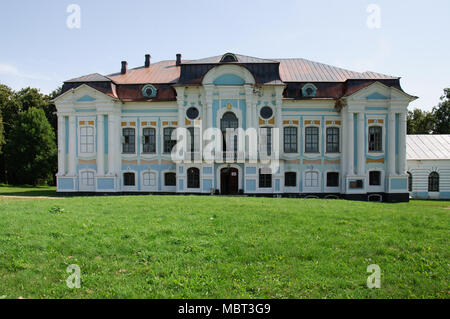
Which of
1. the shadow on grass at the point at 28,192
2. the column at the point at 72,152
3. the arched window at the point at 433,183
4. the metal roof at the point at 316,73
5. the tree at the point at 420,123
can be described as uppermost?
the metal roof at the point at 316,73

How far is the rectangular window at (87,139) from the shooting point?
2469cm

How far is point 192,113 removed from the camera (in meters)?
24.3

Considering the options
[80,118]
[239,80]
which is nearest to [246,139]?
[239,80]

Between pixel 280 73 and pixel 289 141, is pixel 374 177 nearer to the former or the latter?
pixel 289 141

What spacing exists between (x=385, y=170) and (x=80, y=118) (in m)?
26.2

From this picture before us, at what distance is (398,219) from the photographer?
10.0m

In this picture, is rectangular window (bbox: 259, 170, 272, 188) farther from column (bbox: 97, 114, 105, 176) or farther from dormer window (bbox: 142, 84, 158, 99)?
column (bbox: 97, 114, 105, 176)

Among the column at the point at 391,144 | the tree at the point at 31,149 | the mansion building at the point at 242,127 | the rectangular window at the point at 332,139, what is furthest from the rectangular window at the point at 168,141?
the tree at the point at 31,149

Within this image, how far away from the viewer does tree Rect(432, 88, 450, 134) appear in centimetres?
4453

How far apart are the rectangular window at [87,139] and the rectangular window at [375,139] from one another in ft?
77.6

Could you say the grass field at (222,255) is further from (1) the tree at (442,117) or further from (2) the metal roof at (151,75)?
(1) the tree at (442,117)

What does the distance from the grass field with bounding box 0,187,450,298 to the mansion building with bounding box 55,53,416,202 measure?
1368cm

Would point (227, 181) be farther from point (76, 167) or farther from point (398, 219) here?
point (398, 219)

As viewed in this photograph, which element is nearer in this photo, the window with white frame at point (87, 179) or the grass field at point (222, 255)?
the grass field at point (222, 255)
